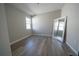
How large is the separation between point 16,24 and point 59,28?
1.04 m

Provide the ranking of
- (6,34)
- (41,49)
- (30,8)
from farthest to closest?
1. (41,49)
2. (30,8)
3. (6,34)

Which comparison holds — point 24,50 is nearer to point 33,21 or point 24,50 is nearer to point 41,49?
point 41,49

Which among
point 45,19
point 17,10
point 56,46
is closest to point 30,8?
point 17,10

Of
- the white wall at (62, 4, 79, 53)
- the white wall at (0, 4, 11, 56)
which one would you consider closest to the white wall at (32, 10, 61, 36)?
the white wall at (62, 4, 79, 53)

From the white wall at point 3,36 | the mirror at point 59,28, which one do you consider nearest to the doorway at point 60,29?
the mirror at point 59,28

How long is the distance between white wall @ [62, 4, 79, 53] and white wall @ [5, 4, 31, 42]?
3.17 feet

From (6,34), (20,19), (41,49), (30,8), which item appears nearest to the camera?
(6,34)

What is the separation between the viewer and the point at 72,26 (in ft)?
5.41

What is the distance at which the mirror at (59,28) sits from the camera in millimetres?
1567

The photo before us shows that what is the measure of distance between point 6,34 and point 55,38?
1139mm

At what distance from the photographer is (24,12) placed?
1570 millimetres

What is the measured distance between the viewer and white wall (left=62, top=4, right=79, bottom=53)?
4.89ft

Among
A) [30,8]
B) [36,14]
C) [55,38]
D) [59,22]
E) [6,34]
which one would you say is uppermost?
[30,8]

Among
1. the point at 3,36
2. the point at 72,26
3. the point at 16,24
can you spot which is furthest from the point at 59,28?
the point at 3,36
